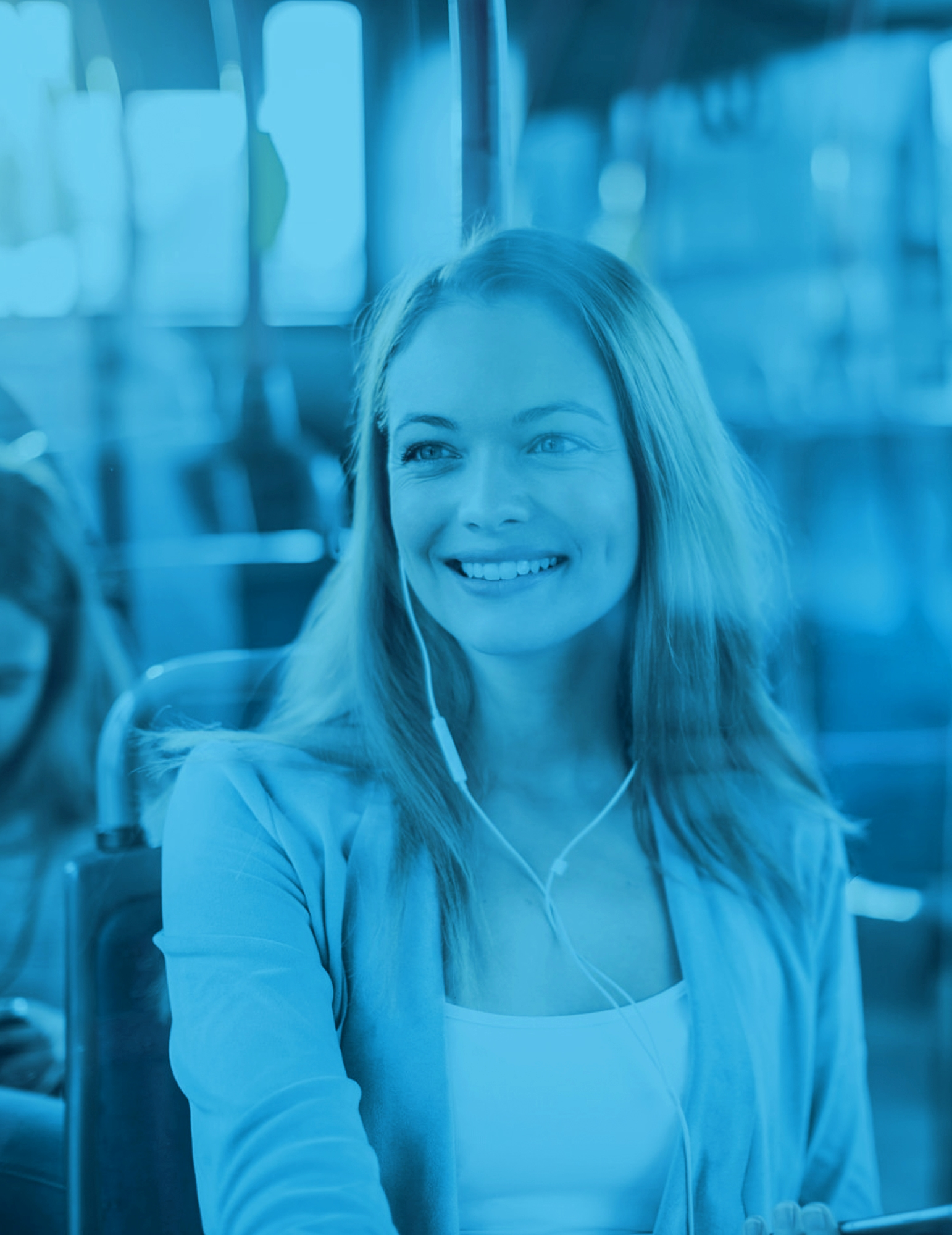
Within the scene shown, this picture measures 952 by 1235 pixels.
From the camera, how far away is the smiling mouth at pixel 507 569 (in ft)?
2.52

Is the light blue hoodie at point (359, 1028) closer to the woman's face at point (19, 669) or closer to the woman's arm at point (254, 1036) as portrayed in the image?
the woman's arm at point (254, 1036)

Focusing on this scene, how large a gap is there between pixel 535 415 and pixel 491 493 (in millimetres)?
64

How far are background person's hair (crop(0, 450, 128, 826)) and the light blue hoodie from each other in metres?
0.10

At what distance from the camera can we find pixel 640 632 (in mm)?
873

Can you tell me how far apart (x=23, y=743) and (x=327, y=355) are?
387mm

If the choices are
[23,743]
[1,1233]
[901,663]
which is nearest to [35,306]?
[23,743]

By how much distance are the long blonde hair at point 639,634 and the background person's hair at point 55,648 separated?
144mm

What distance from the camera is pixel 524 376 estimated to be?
0.75 meters

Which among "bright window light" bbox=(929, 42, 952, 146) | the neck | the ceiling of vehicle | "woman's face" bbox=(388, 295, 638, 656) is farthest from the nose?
"bright window light" bbox=(929, 42, 952, 146)

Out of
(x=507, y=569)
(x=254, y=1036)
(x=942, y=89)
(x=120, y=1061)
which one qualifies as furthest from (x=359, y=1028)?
(x=942, y=89)

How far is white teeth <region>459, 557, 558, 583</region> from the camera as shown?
2.51ft

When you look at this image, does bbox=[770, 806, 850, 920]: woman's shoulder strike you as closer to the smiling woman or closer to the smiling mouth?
the smiling woman

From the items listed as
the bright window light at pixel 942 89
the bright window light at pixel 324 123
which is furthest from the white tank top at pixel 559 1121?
the bright window light at pixel 942 89

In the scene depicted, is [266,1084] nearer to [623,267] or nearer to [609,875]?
[609,875]
